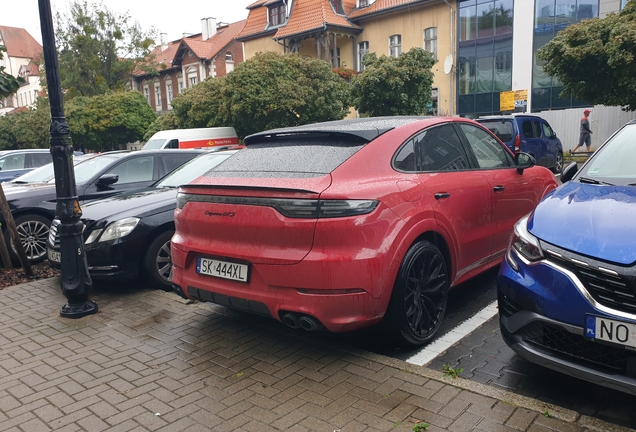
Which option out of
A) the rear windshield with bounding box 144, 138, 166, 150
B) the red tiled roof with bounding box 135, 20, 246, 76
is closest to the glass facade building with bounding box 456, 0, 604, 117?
the rear windshield with bounding box 144, 138, 166, 150

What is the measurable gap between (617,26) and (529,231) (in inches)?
733

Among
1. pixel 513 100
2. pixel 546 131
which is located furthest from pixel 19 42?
pixel 546 131

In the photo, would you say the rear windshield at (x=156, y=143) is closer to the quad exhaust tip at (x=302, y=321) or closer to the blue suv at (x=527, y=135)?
the blue suv at (x=527, y=135)

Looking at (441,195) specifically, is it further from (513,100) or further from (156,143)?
(513,100)

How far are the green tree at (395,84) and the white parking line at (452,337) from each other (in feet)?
69.9

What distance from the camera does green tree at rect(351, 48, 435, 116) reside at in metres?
24.9

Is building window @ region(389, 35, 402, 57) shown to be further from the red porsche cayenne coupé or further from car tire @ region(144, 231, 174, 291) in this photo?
the red porsche cayenne coupé

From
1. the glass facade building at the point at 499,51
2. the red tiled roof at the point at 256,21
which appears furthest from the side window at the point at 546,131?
the red tiled roof at the point at 256,21

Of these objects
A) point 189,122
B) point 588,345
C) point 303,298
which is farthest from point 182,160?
point 189,122

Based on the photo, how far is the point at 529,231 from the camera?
133 inches

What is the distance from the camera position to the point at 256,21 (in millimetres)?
41438

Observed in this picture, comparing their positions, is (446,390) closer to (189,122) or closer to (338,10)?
(189,122)

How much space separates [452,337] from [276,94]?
904 inches

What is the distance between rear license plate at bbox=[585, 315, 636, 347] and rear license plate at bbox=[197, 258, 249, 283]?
214cm
